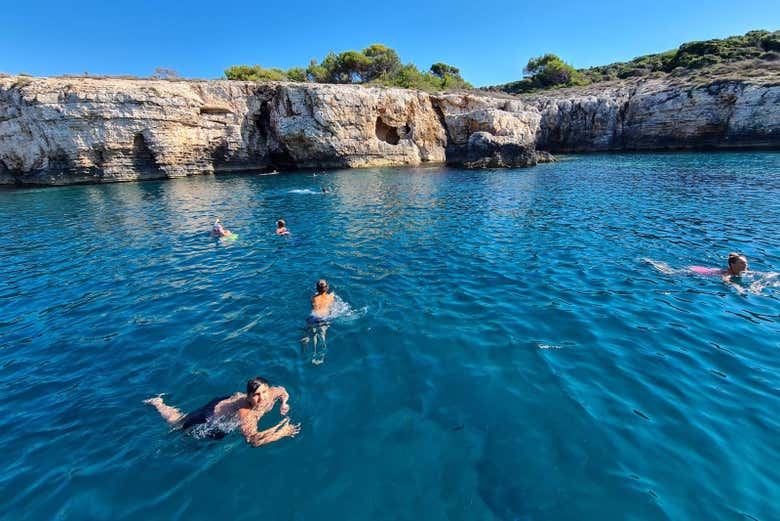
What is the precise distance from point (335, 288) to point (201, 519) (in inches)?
219

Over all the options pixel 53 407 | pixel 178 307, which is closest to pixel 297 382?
pixel 53 407

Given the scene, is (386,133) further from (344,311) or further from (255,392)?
(255,392)

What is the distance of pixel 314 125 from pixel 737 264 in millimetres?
33984

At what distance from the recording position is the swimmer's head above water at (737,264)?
8.11m

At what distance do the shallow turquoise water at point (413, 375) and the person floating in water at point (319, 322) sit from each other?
0.19 metres

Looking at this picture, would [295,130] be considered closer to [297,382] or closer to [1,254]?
[1,254]

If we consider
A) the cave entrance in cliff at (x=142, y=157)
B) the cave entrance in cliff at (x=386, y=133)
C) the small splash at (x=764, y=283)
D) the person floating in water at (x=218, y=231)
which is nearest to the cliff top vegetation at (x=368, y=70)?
the cave entrance in cliff at (x=386, y=133)

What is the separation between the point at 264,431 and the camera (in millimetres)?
4520

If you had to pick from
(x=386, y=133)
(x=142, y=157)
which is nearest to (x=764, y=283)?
(x=386, y=133)

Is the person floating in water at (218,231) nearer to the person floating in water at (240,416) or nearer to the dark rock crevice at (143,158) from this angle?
the person floating in water at (240,416)

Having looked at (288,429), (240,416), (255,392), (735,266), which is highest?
(735,266)

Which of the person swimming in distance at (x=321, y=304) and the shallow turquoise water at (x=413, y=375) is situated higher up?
the person swimming in distance at (x=321, y=304)

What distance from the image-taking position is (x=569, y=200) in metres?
18.0

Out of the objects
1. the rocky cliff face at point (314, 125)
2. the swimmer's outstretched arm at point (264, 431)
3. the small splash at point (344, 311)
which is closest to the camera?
the swimmer's outstretched arm at point (264, 431)
